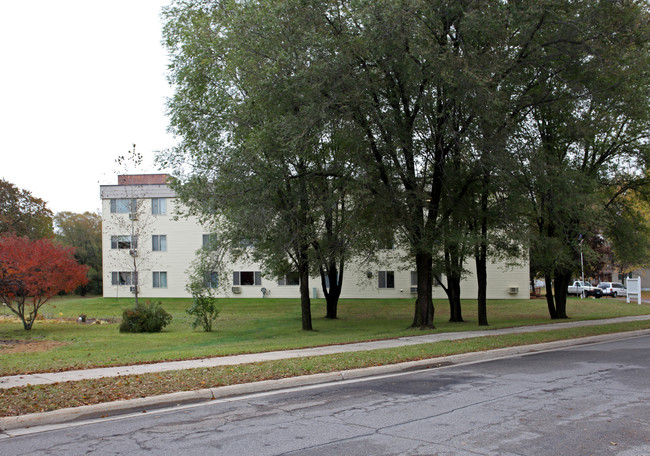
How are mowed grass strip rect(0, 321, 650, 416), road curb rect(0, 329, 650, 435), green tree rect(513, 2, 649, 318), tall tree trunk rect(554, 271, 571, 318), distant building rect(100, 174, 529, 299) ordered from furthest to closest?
distant building rect(100, 174, 529, 299), tall tree trunk rect(554, 271, 571, 318), green tree rect(513, 2, 649, 318), mowed grass strip rect(0, 321, 650, 416), road curb rect(0, 329, 650, 435)

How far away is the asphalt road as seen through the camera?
247 inches

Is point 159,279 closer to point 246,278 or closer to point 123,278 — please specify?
point 123,278

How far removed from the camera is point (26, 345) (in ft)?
71.2

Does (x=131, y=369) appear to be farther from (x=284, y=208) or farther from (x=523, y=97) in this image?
(x=523, y=97)

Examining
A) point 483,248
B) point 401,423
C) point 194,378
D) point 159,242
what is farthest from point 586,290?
point 401,423

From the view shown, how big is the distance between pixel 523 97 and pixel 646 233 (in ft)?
45.5

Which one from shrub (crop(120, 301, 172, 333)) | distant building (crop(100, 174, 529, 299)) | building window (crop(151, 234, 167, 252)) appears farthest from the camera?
building window (crop(151, 234, 167, 252))

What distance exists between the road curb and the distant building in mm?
34434

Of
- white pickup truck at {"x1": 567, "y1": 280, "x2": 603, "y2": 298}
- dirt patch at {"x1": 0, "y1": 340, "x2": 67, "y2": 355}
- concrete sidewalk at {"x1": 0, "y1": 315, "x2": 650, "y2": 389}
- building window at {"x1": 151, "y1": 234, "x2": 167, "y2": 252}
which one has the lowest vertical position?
white pickup truck at {"x1": 567, "y1": 280, "x2": 603, "y2": 298}

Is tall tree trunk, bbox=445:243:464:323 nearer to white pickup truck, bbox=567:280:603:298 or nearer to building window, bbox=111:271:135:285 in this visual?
white pickup truck, bbox=567:280:603:298

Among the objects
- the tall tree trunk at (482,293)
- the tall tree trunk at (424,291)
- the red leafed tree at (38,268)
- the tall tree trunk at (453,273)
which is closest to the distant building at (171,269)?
the tall tree trunk at (453,273)

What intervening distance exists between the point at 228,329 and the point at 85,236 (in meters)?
62.6

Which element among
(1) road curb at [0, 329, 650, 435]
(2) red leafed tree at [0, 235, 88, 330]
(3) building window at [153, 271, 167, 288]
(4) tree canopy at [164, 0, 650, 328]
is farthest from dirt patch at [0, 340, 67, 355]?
(3) building window at [153, 271, 167, 288]

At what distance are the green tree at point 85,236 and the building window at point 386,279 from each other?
44.9m
